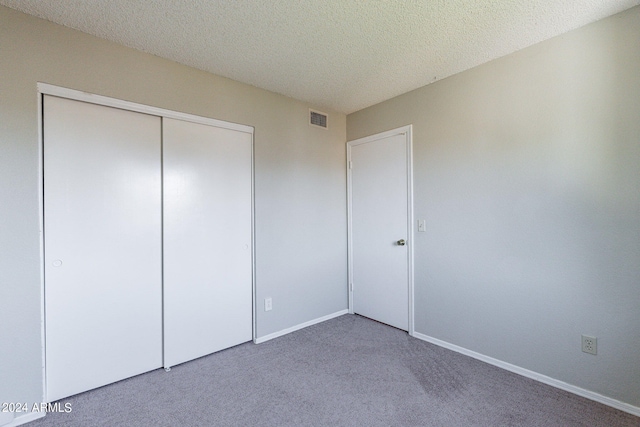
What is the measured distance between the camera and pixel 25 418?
1.75 meters

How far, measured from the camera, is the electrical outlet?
190 cm

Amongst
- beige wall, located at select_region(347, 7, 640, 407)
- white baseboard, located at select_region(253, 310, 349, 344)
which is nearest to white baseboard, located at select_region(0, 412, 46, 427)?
white baseboard, located at select_region(253, 310, 349, 344)

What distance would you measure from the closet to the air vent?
817 millimetres

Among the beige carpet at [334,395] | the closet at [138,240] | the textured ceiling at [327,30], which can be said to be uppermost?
the textured ceiling at [327,30]

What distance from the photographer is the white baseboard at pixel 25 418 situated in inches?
67.6

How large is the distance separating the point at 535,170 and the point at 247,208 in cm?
238

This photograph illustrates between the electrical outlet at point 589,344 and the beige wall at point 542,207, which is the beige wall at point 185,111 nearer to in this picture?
the beige wall at point 542,207

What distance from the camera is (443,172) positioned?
2.68 m

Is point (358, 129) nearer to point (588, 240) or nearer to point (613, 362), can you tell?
point (588, 240)

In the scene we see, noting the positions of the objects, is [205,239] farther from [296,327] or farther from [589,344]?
[589,344]

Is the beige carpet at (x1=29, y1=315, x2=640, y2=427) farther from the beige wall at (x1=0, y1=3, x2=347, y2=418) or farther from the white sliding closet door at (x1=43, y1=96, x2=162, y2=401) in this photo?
the beige wall at (x1=0, y1=3, x2=347, y2=418)

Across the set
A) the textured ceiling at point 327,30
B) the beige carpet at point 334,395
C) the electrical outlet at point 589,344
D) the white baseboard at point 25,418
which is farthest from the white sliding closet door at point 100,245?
the electrical outlet at point 589,344

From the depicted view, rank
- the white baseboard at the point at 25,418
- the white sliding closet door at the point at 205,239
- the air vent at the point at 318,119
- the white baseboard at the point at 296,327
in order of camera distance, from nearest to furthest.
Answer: the white baseboard at the point at 25,418 < the white sliding closet door at the point at 205,239 < the white baseboard at the point at 296,327 < the air vent at the point at 318,119

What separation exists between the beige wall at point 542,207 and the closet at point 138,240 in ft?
6.04
